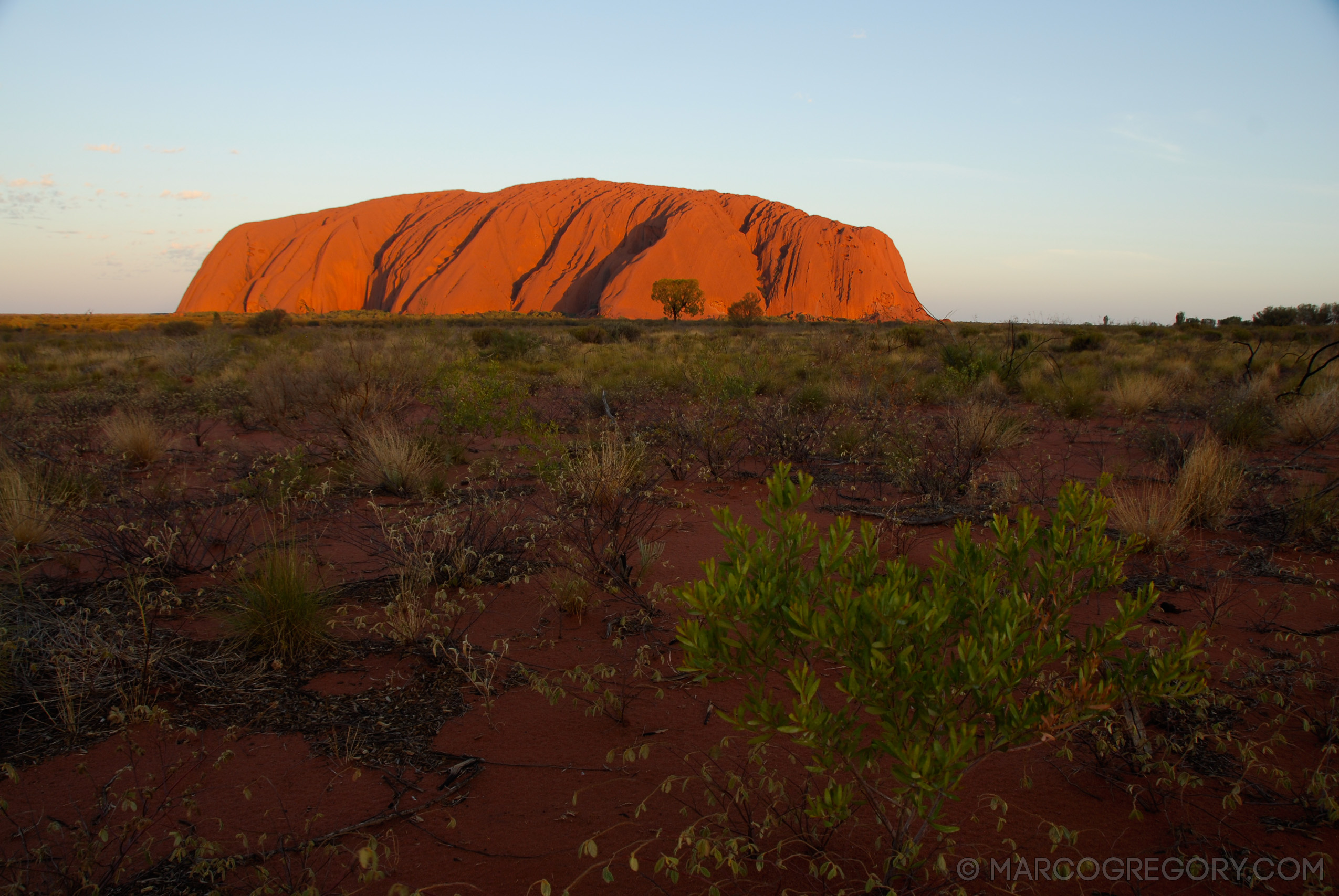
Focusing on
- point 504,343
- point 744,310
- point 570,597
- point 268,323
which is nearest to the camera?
point 570,597

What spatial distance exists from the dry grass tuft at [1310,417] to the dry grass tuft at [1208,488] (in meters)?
3.63

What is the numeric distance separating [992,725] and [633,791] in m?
1.23

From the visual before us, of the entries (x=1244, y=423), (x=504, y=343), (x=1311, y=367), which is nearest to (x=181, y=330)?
(x=504, y=343)

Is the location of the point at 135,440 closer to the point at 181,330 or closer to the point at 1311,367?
the point at 1311,367

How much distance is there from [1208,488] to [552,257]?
8080cm

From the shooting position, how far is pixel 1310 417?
296 inches

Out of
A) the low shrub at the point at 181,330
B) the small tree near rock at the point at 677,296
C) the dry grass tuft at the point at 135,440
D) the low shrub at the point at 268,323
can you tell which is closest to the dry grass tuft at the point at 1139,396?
the dry grass tuft at the point at 135,440

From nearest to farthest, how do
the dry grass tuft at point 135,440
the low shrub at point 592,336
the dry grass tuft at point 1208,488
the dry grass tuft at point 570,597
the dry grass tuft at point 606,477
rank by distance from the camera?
the dry grass tuft at point 570,597, the dry grass tuft at point 606,477, the dry grass tuft at point 1208,488, the dry grass tuft at point 135,440, the low shrub at point 592,336

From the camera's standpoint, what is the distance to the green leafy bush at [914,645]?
4.52 feet

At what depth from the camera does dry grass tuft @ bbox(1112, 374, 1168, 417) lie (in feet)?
31.4

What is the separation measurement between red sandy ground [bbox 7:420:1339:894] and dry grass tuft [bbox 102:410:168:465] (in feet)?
19.5

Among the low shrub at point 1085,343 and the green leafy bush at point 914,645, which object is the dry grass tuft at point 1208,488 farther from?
the low shrub at point 1085,343

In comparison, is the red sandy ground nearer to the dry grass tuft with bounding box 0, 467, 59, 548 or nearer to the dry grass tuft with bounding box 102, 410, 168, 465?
the dry grass tuft with bounding box 0, 467, 59, 548

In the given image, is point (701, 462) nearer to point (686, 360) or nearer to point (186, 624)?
point (186, 624)
